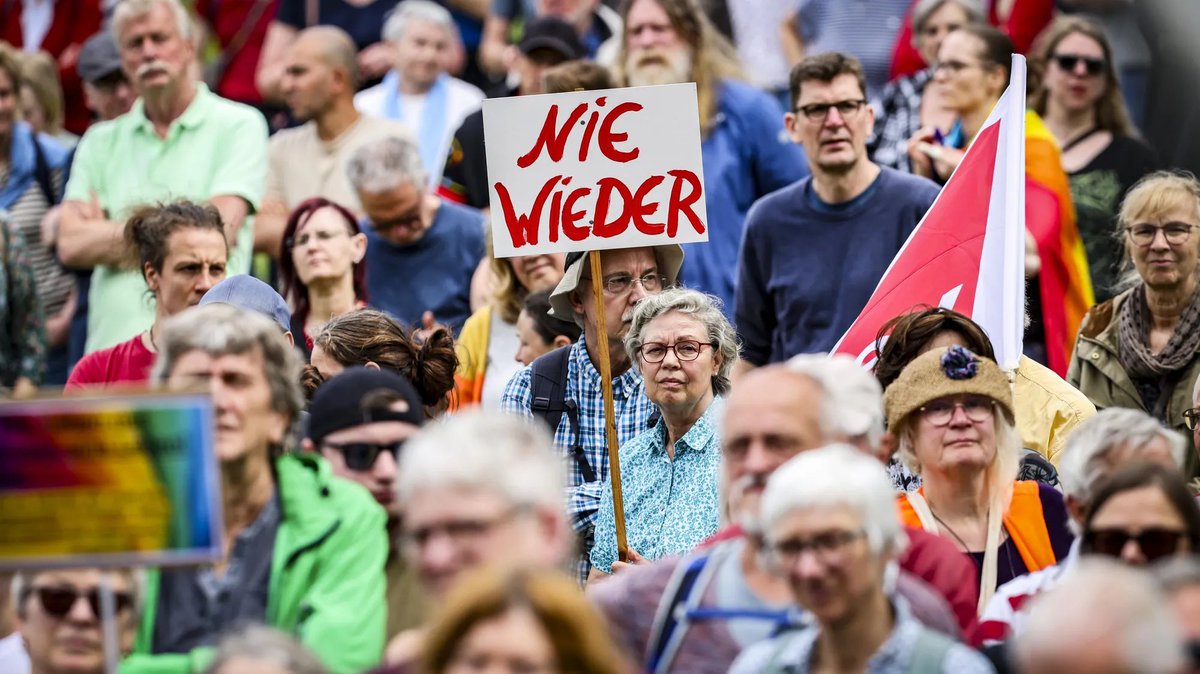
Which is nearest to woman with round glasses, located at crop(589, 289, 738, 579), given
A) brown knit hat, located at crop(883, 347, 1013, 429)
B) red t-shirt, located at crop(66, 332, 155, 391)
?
brown knit hat, located at crop(883, 347, 1013, 429)

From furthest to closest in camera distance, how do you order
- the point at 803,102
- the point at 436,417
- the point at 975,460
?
the point at 803,102 → the point at 436,417 → the point at 975,460

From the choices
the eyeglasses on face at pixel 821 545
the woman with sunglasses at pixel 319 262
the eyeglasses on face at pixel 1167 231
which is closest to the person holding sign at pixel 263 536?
the eyeglasses on face at pixel 821 545

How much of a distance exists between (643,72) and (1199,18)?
117 inches

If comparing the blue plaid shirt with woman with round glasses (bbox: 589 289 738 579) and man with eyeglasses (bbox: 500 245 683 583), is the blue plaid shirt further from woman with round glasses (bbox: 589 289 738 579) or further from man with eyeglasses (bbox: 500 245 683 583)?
woman with round glasses (bbox: 589 289 738 579)

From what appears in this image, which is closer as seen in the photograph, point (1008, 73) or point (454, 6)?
point (1008, 73)

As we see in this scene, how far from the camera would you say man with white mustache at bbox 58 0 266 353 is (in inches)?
427

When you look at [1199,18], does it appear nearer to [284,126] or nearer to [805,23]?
[805,23]

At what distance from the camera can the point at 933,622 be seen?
5.43 m

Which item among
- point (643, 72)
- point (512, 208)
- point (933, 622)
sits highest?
point (643, 72)

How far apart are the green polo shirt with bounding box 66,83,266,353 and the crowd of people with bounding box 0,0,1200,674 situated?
18mm

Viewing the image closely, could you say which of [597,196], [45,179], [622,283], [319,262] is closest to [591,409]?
[622,283]

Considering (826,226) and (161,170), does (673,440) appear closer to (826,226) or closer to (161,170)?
(826,226)

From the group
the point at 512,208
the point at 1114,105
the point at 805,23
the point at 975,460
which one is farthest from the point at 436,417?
the point at 805,23

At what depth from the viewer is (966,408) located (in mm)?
7152
